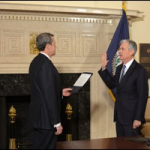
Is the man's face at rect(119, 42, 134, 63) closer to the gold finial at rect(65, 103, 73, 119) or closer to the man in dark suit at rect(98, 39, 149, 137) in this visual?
the man in dark suit at rect(98, 39, 149, 137)

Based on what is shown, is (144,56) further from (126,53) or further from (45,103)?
(45,103)

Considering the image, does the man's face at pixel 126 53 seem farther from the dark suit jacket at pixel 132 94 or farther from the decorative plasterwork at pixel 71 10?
the decorative plasterwork at pixel 71 10

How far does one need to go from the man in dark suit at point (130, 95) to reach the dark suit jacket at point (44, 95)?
780 mm

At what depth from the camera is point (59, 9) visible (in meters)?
4.48

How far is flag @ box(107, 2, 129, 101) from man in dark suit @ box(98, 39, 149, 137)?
101cm

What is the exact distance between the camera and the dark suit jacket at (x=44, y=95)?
9.98ft

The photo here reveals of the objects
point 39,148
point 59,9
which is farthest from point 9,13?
point 39,148

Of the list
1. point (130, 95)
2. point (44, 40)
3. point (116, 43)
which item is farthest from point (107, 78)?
point (116, 43)

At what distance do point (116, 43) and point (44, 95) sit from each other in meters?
1.94

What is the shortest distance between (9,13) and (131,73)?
185cm

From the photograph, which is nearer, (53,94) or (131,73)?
(53,94)

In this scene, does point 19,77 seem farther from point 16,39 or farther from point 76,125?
point 76,125

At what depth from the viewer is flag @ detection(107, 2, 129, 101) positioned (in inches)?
185

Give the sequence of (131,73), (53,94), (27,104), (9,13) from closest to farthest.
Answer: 1. (53,94)
2. (131,73)
3. (9,13)
4. (27,104)
